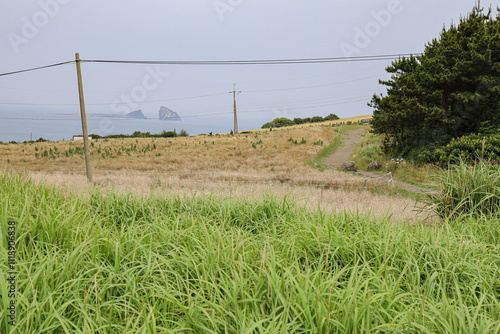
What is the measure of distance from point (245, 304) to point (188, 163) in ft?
79.8

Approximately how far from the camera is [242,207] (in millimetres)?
5805

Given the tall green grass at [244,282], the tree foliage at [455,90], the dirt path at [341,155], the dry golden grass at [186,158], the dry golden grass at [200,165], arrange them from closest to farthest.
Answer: the tall green grass at [244,282]
the dry golden grass at [200,165]
the tree foliage at [455,90]
the dry golden grass at [186,158]
the dirt path at [341,155]

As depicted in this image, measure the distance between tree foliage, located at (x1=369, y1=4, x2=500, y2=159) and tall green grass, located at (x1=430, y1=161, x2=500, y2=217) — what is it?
16.4 m

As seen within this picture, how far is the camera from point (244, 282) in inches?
97.6

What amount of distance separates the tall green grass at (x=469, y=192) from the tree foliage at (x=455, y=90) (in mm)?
16398

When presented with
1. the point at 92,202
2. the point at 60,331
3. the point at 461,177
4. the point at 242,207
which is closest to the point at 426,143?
the point at 461,177

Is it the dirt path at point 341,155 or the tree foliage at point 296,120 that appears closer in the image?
the dirt path at point 341,155

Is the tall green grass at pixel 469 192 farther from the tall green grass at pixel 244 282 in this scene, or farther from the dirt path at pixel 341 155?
the dirt path at pixel 341 155

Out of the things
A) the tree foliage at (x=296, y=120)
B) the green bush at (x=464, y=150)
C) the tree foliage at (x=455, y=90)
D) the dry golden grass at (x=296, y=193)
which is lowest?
the dry golden grass at (x=296, y=193)

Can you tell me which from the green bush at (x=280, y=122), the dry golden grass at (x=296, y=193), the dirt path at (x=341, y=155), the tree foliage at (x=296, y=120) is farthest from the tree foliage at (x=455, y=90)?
the green bush at (x=280, y=122)

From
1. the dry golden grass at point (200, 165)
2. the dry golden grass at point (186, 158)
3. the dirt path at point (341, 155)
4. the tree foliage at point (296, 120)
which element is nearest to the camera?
the dry golden grass at point (200, 165)

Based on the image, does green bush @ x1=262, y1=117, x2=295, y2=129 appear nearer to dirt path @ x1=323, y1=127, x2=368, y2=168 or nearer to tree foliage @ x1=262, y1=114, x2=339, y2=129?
tree foliage @ x1=262, y1=114, x2=339, y2=129

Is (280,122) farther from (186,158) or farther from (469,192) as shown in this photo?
(469,192)

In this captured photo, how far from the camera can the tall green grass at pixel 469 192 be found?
5.85 m
